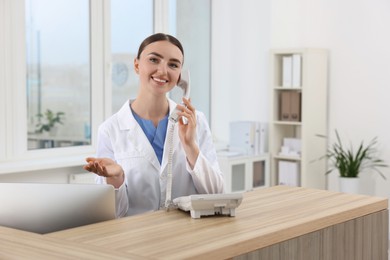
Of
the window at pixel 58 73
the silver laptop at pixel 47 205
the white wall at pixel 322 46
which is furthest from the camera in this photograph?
the white wall at pixel 322 46

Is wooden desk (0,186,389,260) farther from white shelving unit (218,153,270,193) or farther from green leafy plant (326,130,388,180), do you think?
white shelving unit (218,153,270,193)

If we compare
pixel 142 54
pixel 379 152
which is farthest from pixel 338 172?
pixel 142 54

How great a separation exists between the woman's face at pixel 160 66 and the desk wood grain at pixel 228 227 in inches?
21.8

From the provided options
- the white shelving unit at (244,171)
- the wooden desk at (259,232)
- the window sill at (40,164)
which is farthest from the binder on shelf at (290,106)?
the wooden desk at (259,232)

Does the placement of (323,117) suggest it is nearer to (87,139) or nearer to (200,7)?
(200,7)

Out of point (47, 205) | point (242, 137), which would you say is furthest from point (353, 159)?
point (47, 205)

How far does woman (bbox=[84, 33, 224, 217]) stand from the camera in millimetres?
2746

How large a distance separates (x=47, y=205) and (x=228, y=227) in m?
0.61

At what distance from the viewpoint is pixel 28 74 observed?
5.45 meters

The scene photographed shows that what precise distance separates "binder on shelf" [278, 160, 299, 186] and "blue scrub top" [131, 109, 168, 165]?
378 cm

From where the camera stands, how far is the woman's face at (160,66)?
2763 mm

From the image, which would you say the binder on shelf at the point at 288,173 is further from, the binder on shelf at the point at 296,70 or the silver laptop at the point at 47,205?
the silver laptop at the point at 47,205

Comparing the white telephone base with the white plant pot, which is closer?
the white telephone base

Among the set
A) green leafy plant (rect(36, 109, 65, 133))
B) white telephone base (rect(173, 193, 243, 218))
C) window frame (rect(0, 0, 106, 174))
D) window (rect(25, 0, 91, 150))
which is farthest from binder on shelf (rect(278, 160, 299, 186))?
white telephone base (rect(173, 193, 243, 218))
